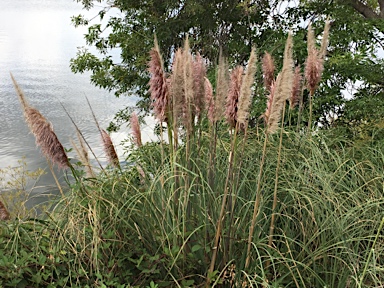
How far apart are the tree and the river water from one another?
0.91 m

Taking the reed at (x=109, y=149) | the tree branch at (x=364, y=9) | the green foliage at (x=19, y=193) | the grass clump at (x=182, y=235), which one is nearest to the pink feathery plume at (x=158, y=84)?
the grass clump at (x=182, y=235)

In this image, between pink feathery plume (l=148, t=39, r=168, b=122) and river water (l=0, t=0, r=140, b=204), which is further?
river water (l=0, t=0, r=140, b=204)

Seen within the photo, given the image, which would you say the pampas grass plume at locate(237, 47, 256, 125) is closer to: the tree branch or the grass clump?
the grass clump

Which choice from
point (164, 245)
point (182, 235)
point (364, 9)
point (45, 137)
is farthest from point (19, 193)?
point (364, 9)

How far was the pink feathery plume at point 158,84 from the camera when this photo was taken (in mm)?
2314

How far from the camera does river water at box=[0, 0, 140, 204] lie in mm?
14688

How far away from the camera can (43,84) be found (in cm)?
2045

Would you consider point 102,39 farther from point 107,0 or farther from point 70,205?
point 70,205

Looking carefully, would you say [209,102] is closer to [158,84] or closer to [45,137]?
[158,84]

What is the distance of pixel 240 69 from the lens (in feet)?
7.41

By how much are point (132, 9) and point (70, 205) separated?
6.49 m

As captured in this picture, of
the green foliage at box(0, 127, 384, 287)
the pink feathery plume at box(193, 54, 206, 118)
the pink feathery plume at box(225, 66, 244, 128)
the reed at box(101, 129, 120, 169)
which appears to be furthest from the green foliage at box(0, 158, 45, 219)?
the pink feathery plume at box(225, 66, 244, 128)

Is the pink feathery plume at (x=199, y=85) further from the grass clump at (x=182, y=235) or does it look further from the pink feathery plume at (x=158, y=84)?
the pink feathery plume at (x=158, y=84)

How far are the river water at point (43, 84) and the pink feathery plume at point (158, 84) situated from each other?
275cm
